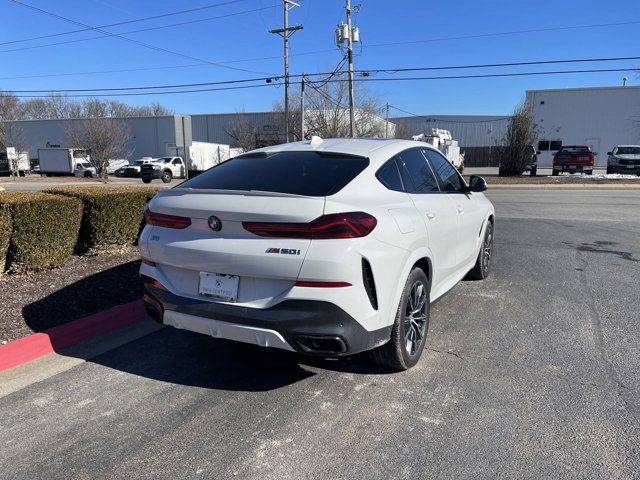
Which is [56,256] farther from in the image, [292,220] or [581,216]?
[581,216]

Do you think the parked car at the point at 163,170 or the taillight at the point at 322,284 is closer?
the taillight at the point at 322,284

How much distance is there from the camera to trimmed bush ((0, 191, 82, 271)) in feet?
17.4

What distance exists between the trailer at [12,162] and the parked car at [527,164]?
39131 mm

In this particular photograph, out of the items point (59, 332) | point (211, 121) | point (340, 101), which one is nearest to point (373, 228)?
point (59, 332)

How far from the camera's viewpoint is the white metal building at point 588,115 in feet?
155

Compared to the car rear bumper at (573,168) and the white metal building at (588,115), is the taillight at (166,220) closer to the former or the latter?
the car rear bumper at (573,168)

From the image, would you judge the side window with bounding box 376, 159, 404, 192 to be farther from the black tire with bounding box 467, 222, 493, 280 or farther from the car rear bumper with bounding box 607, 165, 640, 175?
the car rear bumper with bounding box 607, 165, 640, 175

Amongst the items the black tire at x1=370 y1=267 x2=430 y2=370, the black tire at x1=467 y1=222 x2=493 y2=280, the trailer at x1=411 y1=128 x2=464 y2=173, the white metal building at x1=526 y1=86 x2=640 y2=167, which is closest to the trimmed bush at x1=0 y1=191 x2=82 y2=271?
the black tire at x1=370 y1=267 x2=430 y2=370

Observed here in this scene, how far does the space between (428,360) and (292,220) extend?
178 centimetres

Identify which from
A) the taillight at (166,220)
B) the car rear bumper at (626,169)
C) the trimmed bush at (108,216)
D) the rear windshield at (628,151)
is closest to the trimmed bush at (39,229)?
the trimmed bush at (108,216)

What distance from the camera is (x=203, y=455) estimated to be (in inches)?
108

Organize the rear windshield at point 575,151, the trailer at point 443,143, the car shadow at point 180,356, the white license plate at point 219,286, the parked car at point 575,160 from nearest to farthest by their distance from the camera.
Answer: the white license plate at point 219,286
the car shadow at point 180,356
the parked car at point 575,160
the rear windshield at point 575,151
the trailer at point 443,143

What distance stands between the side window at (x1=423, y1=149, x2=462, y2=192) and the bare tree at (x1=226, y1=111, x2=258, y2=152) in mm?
44662

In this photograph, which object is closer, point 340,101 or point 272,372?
point 272,372
